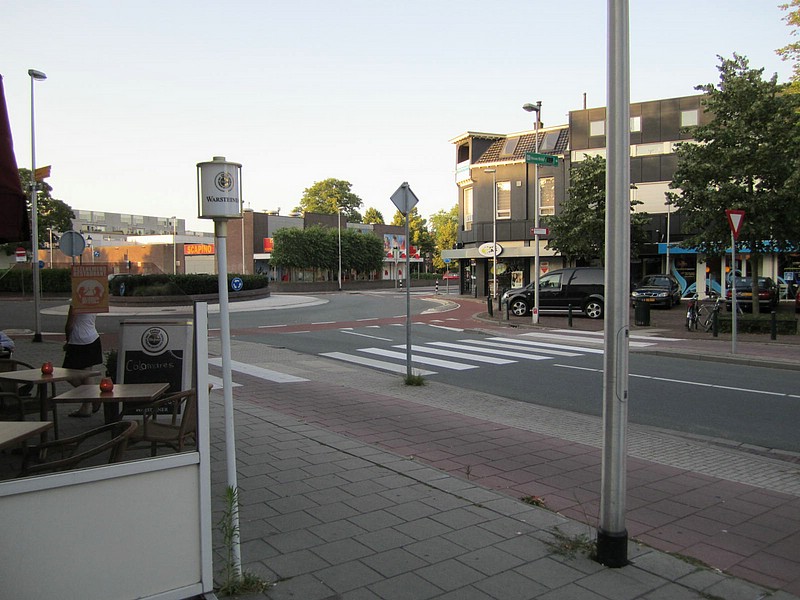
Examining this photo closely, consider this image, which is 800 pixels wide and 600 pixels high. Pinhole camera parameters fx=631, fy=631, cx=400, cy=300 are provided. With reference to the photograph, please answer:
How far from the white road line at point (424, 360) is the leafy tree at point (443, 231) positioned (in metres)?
71.0

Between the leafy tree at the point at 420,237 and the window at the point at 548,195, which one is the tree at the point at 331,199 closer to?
the leafy tree at the point at 420,237

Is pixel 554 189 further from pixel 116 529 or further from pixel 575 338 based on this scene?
pixel 116 529

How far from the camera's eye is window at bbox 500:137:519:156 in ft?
134

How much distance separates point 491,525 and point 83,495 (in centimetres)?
271

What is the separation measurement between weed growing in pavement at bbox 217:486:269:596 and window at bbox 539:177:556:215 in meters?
36.7

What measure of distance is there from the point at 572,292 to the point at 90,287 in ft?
68.5

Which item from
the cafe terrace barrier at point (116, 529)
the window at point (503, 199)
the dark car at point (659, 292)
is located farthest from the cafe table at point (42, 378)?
the window at point (503, 199)

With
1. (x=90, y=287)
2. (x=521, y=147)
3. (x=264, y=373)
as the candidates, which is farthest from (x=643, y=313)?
(x=521, y=147)

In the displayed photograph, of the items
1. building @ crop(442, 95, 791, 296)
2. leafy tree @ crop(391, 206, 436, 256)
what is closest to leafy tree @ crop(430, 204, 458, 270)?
leafy tree @ crop(391, 206, 436, 256)

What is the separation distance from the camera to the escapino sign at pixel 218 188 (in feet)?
11.9

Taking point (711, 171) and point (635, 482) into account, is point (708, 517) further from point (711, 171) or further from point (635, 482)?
point (711, 171)

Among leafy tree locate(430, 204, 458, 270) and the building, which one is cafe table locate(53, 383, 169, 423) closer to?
the building

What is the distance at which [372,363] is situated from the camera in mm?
14109

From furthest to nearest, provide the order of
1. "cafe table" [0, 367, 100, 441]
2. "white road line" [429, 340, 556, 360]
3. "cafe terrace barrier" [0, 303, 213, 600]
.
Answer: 1. "white road line" [429, 340, 556, 360]
2. "cafe table" [0, 367, 100, 441]
3. "cafe terrace barrier" [0, 303, 213, 600]
